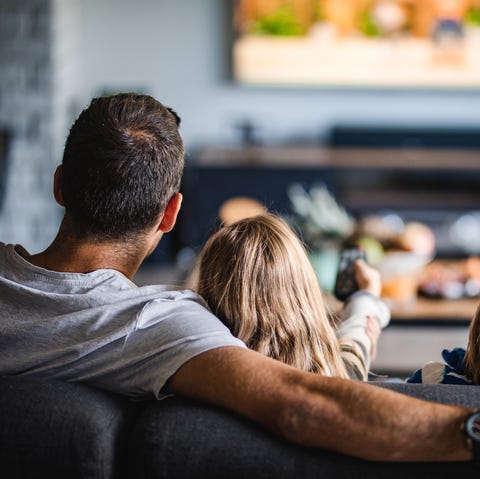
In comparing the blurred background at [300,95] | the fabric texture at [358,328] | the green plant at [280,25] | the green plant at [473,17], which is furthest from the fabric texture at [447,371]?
the green plant at [473,17]

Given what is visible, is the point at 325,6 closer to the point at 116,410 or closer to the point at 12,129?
the point at 12,129

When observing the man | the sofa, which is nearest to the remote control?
the man

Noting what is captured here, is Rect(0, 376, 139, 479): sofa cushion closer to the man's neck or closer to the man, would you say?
the man

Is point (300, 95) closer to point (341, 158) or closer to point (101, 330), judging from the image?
point (341, 158)

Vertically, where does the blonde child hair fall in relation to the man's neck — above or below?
below

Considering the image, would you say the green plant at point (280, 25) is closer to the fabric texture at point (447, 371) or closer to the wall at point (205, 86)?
the wall at point (205, 86)

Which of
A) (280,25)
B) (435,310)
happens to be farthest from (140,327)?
(280,25)

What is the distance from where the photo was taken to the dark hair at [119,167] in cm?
129

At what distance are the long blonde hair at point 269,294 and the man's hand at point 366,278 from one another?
1.21ft

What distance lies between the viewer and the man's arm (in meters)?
1.04

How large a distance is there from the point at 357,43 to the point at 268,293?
14.0 ft

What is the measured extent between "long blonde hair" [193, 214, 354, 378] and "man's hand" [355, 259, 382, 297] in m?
0.37

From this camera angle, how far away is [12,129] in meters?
4.69

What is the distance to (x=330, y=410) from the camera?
1071 millimetres
